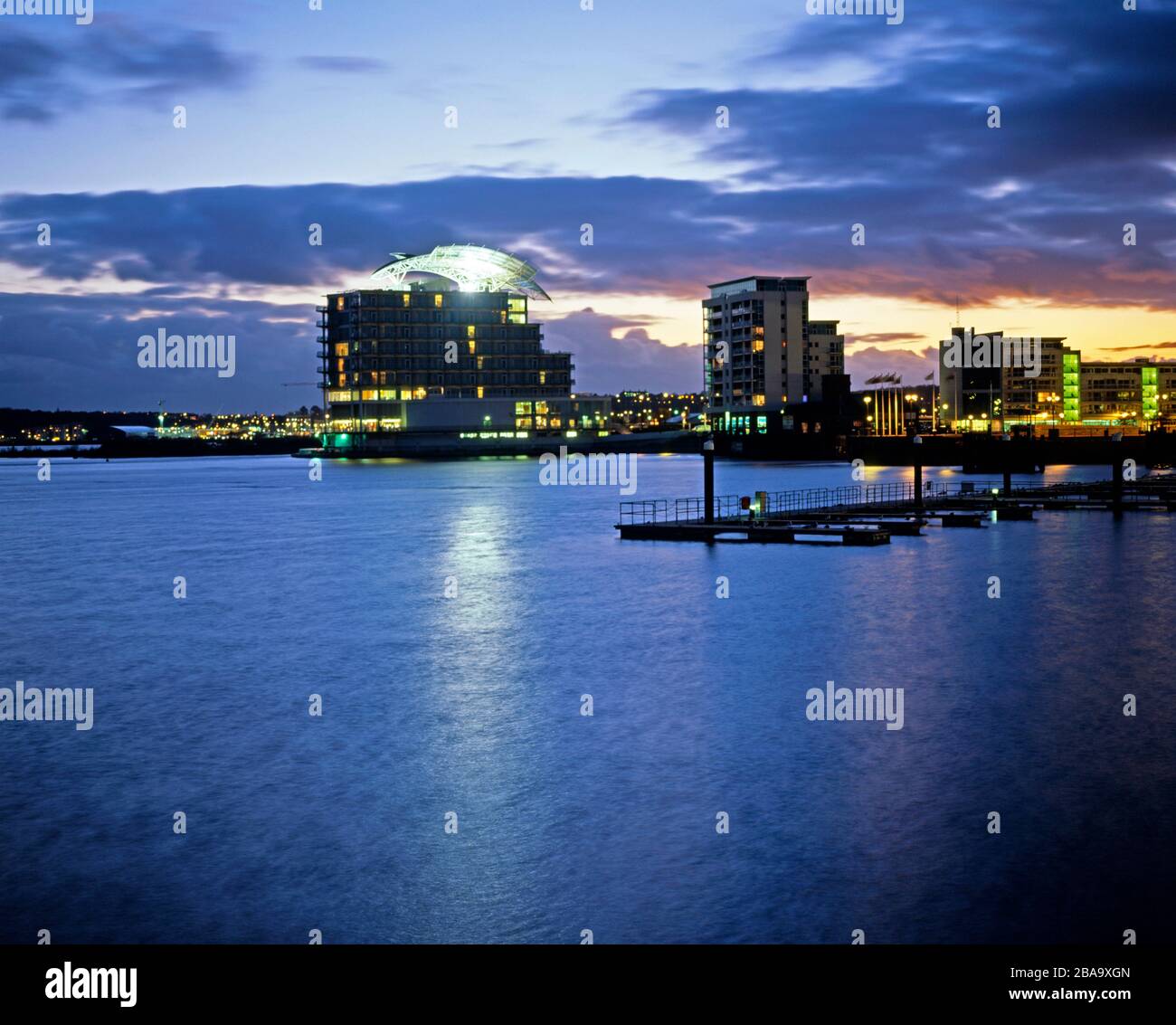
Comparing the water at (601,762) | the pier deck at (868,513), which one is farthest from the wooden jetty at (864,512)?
the water at (601,762)

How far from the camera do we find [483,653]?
119 feet

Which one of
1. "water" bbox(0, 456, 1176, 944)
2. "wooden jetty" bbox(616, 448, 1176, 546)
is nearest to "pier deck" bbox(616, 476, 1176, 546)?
"wooden jetty" bbox(616, 448, 1176, 546)

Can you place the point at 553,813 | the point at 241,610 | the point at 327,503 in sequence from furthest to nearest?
the point at 327,503 → the point at 241,610 → the point at 553,813

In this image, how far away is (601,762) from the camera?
23.5 metres

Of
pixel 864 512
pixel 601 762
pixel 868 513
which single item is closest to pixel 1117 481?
pixel 868 513

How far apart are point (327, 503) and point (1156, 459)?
110 metres

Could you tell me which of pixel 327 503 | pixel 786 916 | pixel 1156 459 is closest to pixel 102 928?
pixel 786 916

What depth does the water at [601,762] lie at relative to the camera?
1616cm

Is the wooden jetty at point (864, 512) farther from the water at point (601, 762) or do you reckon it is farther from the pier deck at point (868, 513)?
the water at point (601, 762)

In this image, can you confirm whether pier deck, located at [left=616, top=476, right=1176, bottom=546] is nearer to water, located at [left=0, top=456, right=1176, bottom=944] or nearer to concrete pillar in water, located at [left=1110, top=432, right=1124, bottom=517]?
concrete pillar in water, located at [left=1110, top=432, right=1124, bottom=517]

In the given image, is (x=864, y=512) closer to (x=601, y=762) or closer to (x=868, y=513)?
(x=868, y=513)

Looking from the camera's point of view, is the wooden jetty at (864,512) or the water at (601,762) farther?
the wooden jetty at (864,512)

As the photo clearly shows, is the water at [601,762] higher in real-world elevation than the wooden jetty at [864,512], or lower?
lower
